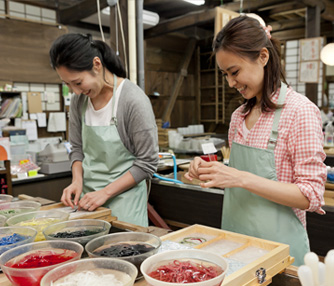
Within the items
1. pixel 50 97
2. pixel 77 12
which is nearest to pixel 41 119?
pixel 50 97

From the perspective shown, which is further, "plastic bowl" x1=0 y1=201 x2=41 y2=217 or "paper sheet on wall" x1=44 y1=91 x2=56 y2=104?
"paper sheet on wall" x1=44 y1=91 x2=56 y2=104

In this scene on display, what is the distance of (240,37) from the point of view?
141 cm

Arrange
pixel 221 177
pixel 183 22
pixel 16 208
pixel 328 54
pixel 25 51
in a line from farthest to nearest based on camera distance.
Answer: pixel 183 22, pixel 25 51, pixel 328 54, pixel 16 208, pixel 221 177

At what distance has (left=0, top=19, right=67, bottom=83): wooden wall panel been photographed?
6.45 metres

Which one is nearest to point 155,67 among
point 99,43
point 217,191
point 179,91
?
point 179,91

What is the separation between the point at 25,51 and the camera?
22.1 feet

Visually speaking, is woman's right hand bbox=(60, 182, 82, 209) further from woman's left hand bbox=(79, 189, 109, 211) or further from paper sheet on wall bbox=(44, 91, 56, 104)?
paper sheet on wall bbox=(44, 91, 56, 104)

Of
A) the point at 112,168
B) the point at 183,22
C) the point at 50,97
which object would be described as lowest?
the point at 112,168

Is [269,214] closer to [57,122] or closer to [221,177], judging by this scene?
[221,177]

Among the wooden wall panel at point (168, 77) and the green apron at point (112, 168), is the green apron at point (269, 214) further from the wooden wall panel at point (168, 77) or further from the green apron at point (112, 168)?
the wooden wall panel at point (168, 77)

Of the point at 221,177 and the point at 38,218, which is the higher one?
the point at 221,177

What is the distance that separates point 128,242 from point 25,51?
6543mm

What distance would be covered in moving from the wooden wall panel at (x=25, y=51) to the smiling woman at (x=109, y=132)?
208 inches

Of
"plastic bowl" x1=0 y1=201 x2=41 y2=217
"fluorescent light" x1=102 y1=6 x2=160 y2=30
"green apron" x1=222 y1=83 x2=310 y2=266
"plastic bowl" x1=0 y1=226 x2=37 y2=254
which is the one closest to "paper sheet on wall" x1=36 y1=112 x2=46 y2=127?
"fluorescent light" x1=102 y1=6 x2=160 y2=30
